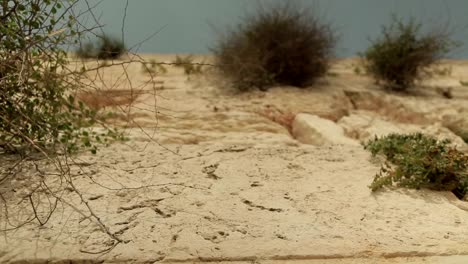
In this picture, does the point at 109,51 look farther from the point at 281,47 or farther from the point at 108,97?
the point at 281,47

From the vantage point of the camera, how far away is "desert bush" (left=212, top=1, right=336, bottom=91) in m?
6.32

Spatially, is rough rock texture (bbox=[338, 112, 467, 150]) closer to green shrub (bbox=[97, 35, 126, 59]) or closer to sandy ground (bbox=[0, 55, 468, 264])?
sandy ground (bbox=[0, 55, 468, 264])

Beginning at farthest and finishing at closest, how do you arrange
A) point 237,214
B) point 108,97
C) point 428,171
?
point 428,171, point 108,97, point 237,214

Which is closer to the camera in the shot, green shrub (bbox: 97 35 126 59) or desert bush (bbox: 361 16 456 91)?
green shrub (bbox: 97 35 126 59)

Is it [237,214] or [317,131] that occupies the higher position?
[317,131]

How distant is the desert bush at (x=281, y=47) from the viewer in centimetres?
632

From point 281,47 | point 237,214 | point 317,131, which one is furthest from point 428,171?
point 281,47

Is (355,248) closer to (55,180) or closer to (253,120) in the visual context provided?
(55,180)

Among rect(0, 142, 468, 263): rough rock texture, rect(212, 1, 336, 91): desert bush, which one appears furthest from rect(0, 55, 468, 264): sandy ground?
rect(212, 1, 336, 91): desert bush

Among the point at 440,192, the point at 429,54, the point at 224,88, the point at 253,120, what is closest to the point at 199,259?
the point at 440,192

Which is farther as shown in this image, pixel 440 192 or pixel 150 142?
pixel 150 142

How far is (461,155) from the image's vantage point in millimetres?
2801

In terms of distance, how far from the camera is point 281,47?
639 cm

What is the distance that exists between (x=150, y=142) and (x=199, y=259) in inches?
66.0
